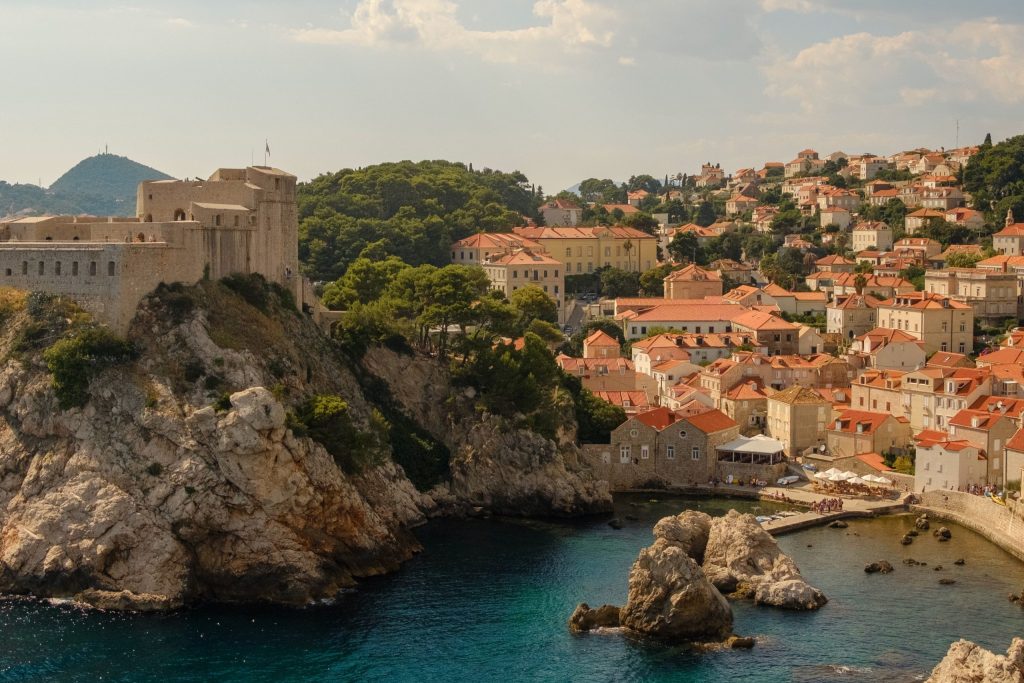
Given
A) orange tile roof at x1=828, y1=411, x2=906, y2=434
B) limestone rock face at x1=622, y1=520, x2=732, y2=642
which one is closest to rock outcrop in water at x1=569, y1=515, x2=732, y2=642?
limestone rock face at x1=622, y1=520, x2=732, y2=642

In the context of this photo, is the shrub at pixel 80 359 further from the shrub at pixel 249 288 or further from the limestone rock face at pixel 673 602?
the limestone rock face at pixel 673 602

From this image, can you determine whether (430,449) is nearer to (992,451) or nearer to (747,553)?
(747,553)

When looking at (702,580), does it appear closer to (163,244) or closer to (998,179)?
(163,244)

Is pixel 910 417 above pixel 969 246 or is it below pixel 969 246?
below

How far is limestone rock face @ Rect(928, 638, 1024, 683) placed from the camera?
29.7 m

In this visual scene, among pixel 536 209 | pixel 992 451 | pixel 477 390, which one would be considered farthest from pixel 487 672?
pixel 536 209

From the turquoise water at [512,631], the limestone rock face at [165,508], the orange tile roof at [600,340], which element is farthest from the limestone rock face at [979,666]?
the orange tile roof at [600,340]

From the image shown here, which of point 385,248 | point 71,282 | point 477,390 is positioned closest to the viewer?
point 71,282

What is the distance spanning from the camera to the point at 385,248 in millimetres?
86688

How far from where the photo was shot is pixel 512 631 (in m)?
38.6

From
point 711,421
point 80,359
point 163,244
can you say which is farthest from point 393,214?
point 80,359

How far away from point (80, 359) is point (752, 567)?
22709 mm

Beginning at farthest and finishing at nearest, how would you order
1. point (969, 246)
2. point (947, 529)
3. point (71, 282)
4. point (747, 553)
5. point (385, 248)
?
1. point (969, 246)
2. point (385, 248)
3. point (947, 529)
4. point (71, 282)
5. point (747, 553)

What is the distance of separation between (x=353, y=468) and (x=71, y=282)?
11615mm
